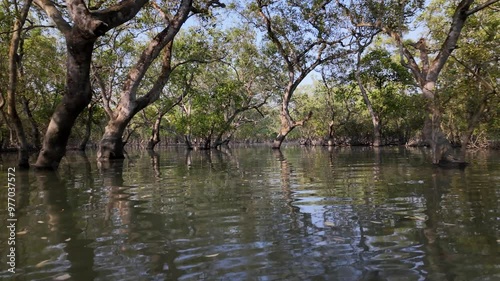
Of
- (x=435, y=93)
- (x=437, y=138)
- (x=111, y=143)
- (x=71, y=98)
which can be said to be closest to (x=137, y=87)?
(x=111, y=143)

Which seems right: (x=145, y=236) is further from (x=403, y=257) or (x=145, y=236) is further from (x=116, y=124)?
(x=116, y=124)

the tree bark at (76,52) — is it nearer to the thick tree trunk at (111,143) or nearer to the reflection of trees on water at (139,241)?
the reflection of trees on water at (139,241)

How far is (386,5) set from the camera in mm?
13914

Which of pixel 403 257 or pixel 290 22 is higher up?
pixel 290 22

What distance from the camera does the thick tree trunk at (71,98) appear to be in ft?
27.2

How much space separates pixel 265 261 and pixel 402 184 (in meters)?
5.00

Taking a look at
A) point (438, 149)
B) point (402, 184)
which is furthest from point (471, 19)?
point (402, 184)

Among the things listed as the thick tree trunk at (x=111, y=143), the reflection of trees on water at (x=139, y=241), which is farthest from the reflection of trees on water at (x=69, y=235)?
the thick tree trunk at (x=111, y=143)

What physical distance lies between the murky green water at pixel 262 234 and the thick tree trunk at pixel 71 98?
333 centimetres

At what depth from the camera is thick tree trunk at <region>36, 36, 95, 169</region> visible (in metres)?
8.30

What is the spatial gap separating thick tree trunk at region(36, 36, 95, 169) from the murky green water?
3.33 meters

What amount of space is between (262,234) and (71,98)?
→ 295 inches

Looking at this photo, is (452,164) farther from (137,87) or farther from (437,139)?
(137,87)

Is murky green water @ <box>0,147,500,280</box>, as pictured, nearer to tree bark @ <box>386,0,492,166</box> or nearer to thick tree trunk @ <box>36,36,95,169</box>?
thick tree trunk @ <box>36,36,95,169</box>
